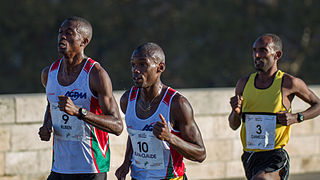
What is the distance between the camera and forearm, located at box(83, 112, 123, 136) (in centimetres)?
404

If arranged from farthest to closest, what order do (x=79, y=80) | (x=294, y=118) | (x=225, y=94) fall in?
(x=225, y=94), (x=294, y=118), (x=79, y=80)

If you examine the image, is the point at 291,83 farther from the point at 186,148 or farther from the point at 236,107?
the point at 186,148

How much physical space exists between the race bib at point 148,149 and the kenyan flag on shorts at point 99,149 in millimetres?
385

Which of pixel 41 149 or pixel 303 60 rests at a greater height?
pixel 303 60

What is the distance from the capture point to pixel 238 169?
789cm

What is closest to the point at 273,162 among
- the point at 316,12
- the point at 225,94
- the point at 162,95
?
the point at 162,95

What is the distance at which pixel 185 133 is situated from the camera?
3.95 metres

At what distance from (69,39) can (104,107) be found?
0.60m

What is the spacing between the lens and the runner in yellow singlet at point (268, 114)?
5.25 meters

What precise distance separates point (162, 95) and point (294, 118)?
4.94ft

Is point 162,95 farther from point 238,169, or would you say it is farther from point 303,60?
point 303,60

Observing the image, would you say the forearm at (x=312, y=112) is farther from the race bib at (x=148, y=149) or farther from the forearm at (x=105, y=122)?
the forearm at (x=105, y=122)

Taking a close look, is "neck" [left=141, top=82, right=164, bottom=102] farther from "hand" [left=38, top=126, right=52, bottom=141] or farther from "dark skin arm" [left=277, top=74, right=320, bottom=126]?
"dark skin arm" [left=277, top=74, right=320, bottom=126]

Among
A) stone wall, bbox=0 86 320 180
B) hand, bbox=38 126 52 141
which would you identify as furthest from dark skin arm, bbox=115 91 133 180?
stone wall, bbox=0 86 320 180
